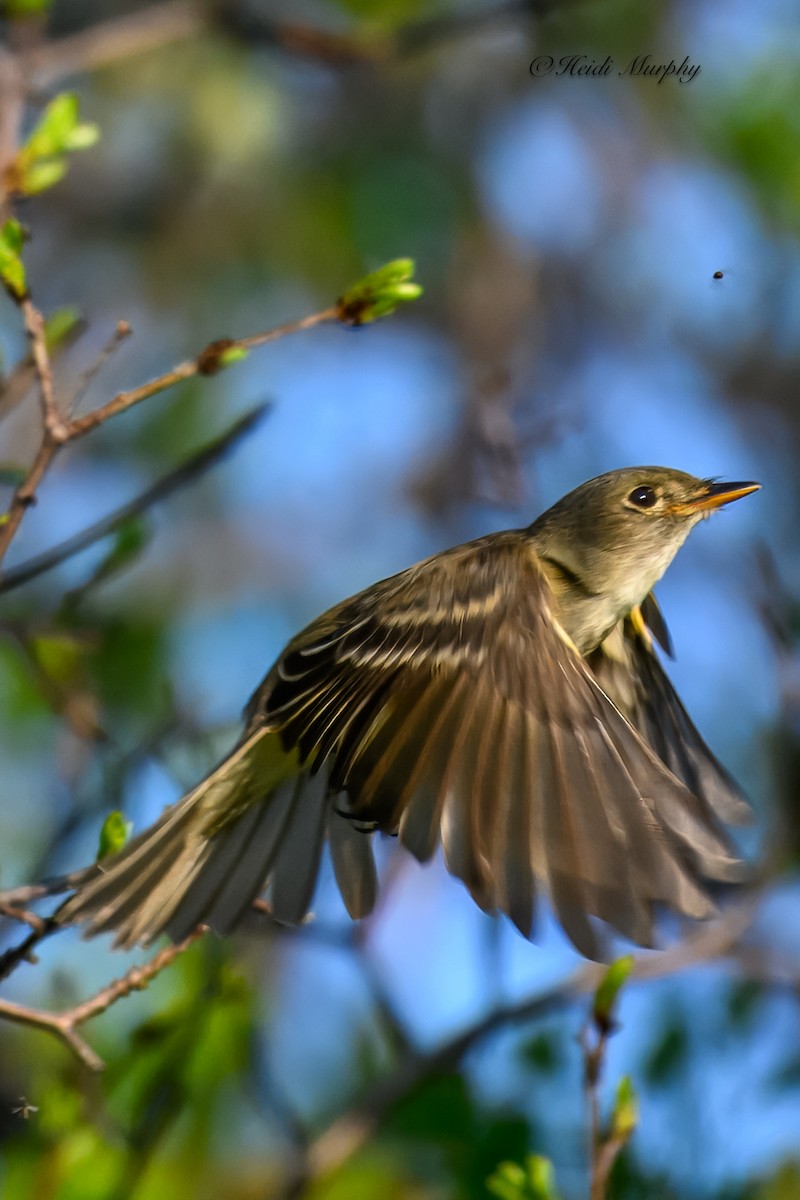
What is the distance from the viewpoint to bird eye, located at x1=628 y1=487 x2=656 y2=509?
3904 mm

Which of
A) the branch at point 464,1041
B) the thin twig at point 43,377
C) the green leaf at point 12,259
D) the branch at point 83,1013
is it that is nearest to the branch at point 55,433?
the thin twig at point 43,377

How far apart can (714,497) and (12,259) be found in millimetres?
2001

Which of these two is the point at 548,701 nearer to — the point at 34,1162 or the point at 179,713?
the point at 179,713

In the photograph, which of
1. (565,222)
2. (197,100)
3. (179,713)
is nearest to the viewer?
(179,713)

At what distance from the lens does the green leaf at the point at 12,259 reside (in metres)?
2.36

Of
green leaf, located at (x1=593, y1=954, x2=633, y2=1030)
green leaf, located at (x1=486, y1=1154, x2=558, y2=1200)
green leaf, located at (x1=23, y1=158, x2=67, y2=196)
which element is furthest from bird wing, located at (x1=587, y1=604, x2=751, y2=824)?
green leaf, located at (x1=23, y1=158, x2=67, y2=196)

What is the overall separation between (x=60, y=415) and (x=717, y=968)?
229cm

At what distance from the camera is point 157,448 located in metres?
6.69

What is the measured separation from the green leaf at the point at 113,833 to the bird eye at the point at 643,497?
174 cm

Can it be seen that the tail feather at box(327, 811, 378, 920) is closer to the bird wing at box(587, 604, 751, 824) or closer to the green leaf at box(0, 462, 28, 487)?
the bird wing at box(587, 604, 751, 824)

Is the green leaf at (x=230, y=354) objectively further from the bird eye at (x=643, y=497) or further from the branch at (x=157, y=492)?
the bird eye at (x=643, y=497)

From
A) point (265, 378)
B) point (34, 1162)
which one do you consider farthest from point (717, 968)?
point (265, 378)

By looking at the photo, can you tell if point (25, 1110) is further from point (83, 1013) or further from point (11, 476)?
point (11, 476)

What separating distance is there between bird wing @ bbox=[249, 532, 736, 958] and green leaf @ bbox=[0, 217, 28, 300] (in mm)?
1147
